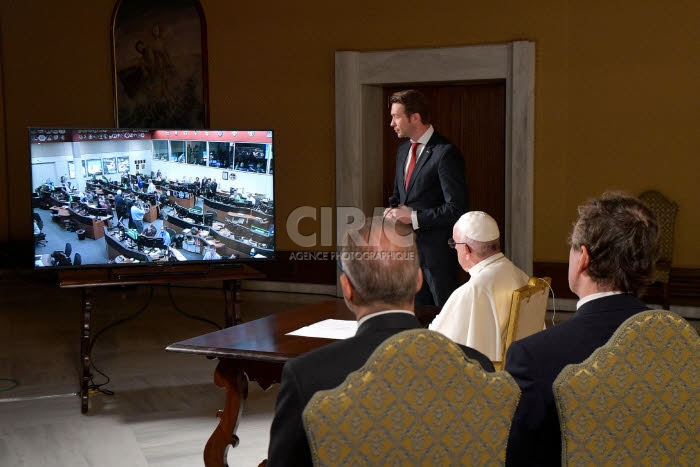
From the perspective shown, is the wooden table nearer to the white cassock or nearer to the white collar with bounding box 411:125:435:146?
the white cassock

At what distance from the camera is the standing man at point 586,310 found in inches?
88.9

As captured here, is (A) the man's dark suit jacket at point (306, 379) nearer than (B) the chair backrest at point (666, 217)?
Yes

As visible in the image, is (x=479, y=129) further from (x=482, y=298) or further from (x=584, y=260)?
(x=584, y=260)

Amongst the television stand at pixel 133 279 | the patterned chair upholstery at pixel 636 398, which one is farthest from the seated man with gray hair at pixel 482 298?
the television stand at pixel 133 279

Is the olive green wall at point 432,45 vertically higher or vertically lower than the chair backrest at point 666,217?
higher

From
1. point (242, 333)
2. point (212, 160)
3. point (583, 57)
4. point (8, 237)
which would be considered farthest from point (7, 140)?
point (242, 333)

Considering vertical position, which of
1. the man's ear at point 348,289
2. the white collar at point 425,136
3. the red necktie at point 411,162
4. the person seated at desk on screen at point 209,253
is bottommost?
the person seated at desk on screen at point 209,253

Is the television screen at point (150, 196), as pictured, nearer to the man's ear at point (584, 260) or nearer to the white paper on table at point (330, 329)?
the white paper on table at point (330, 329)

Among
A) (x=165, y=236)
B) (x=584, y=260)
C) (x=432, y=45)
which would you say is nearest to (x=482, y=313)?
(x=584, y=260)

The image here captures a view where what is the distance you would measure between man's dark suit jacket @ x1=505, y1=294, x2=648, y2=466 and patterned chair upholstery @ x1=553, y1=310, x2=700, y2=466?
157 mm

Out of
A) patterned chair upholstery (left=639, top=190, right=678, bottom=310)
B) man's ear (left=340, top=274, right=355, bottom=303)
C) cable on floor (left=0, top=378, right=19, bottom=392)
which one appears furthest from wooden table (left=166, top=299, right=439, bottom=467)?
patterned chair upholstery (left=639, top=190, right=678, bottom=310)

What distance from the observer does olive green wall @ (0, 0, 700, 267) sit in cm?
793

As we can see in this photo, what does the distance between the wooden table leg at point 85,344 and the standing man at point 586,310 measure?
365 centimetres

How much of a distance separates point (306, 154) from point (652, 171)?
11.8ft
